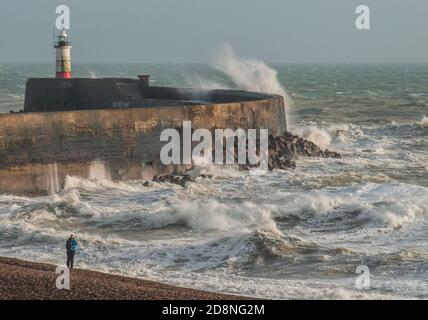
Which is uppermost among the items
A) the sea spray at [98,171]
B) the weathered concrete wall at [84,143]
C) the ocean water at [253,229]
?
the weathered concrete wall at [84,143]

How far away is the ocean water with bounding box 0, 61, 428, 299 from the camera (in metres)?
9.72

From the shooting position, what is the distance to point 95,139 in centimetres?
1559

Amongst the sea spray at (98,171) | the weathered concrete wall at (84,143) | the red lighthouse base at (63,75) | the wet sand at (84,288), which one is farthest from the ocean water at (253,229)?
the red lighthouse base at (63,75)

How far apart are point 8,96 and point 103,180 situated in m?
30.8

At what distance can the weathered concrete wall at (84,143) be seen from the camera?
1454 cm

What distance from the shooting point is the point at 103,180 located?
51.1 feet

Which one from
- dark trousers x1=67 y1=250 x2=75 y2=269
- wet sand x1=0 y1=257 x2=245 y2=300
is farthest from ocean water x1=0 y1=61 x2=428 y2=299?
wet sand x1=0 y1=257 x2=245 y2=300

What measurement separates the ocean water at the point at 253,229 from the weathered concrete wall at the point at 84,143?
0.27m

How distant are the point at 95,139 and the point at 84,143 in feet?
0.80

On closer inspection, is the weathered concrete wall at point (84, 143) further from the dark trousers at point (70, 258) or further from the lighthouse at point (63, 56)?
the lighthouse at point (63, 56)

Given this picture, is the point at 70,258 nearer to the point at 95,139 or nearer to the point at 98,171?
the point at 98,171

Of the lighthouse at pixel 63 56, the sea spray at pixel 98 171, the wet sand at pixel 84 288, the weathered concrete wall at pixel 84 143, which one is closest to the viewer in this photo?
the wet sand at pixel 84 288

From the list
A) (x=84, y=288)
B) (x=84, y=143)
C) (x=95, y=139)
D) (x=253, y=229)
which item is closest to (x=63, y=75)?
(x=95, y=139)
